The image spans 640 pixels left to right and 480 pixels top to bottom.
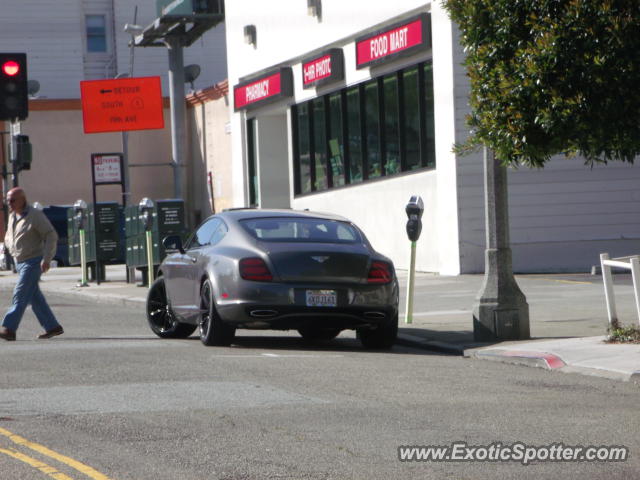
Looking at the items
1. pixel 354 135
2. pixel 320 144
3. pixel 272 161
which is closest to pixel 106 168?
pixel 320 144

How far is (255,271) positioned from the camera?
13.2m

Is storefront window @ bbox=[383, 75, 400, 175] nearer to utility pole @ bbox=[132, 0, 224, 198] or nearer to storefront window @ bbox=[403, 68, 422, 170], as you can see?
storefront window @ bbox=[403, 68, 422, 170]

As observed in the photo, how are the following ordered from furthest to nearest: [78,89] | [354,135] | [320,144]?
[78,89]
[320,144]
[354,135]

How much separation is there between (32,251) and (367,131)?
14832 millimetres

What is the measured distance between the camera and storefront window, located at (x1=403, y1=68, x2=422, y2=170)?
26516mm

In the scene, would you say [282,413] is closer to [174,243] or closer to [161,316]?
[174,243]

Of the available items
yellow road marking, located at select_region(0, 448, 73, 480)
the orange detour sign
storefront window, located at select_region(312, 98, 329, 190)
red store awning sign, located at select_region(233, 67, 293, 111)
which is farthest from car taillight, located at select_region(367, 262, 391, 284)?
the orange detour sign

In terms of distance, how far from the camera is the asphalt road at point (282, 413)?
23.0 feet

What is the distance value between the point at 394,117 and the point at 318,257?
14.8 metres

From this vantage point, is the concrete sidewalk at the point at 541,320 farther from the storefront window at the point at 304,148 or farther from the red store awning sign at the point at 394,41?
the storefront window at the point at 304,148

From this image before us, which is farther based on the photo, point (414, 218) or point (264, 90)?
point (264, 90)

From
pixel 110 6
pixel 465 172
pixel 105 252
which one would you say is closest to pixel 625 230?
pixel 465 172

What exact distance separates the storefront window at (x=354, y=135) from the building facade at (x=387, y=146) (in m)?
0.04

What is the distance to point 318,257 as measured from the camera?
13.2 m
